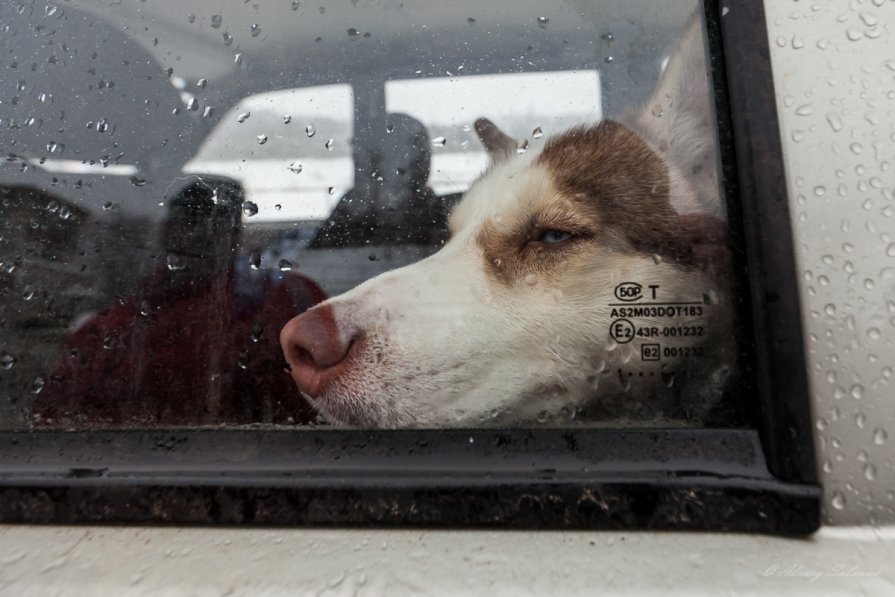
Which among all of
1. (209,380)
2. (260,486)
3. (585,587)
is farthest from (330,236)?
(585,587)

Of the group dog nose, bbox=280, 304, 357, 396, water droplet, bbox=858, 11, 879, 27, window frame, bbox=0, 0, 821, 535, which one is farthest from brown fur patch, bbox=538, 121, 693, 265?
dog nose, bbox=280, 304, 357, 396

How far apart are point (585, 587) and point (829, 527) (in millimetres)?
373

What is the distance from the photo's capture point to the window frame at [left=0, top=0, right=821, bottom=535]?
3.00 ft

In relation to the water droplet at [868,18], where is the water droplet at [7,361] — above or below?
below

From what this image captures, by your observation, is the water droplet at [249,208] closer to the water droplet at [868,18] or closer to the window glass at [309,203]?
the window glass at [309,203]

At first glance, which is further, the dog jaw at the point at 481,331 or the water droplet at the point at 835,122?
the dog jaw at the point at 481,331

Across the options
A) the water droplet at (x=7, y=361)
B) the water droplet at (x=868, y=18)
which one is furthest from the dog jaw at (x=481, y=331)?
the water droplet at (x=7, y=361)

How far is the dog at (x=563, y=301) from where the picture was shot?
1120 millimetres

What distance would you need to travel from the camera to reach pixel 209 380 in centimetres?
128

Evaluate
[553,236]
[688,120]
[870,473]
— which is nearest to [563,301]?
[553,236]

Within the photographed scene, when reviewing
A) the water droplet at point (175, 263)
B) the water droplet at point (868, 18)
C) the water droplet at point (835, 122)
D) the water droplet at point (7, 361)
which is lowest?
the water droplet at point (7, 361)

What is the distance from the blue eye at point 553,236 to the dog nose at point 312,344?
0.59m

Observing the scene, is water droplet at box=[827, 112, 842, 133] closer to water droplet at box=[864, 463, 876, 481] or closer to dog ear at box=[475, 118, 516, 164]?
water droplet at box=[864, 463, 876, 481]

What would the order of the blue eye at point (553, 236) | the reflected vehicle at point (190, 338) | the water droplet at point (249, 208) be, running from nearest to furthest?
the reflected vehicle at point (190, 338)
the water droplet at point (249, 208)
the blue eye at point (553, 236)
